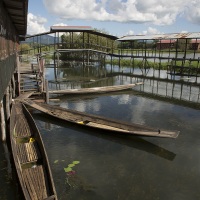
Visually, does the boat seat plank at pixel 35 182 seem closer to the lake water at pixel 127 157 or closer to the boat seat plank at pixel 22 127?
the lake water at pixel 127 157

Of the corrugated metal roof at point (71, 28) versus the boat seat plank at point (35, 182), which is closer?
the boat seat plank at point (35, 182)

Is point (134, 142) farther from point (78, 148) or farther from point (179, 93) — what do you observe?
point (179, 93)

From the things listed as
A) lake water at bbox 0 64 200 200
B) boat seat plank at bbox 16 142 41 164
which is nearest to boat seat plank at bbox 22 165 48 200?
boat seat plank at bbox 16 142 41 164

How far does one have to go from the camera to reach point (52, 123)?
1334cm

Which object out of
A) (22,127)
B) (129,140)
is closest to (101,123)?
(129,140)

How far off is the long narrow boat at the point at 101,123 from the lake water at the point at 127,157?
48cm

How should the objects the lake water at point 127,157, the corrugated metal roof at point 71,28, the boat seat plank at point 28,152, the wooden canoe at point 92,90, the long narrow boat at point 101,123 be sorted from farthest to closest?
the corrugated metal roof at point 71,28
the wooden canoe at point 92,90
the long narrow boat at point 101,123
the boat seat plank at point 28,152
the lake water at point 127,157

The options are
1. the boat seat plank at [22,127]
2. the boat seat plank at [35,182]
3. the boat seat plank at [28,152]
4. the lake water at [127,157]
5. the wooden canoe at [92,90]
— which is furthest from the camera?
the wooden canoe at [92,90]

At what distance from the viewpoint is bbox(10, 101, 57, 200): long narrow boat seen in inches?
241

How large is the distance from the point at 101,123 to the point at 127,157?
8.96 feet

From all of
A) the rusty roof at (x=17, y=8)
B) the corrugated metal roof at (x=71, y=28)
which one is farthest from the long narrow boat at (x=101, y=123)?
the corrugated metal roof at (x=71, y=28)

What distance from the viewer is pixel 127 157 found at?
9.70 m

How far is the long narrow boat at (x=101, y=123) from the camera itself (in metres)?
10.1

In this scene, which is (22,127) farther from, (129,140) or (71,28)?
(71,28)
